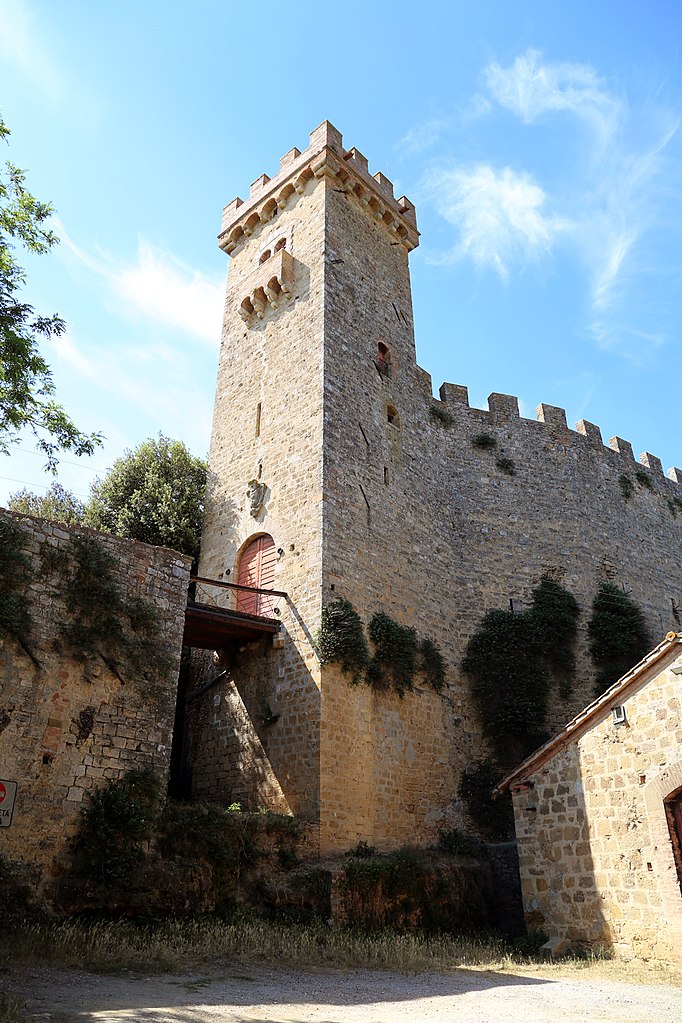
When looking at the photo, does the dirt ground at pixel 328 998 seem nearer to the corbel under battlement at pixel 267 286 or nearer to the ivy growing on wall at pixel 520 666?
the ivy growing on wall at pixel 520 666

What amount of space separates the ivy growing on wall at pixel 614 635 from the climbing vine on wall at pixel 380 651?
4.59 metres

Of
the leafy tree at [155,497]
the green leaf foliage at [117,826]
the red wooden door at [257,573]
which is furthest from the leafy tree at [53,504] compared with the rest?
the green leaf foliage at [117,826]

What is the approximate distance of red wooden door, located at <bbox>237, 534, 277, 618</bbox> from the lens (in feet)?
49.2

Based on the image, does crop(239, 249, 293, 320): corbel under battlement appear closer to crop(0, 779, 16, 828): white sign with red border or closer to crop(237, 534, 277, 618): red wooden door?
crop(237, 534, 277, 618): red wooden door

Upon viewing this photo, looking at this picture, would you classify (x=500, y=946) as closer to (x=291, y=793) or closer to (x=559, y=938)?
(x=559, y=938)

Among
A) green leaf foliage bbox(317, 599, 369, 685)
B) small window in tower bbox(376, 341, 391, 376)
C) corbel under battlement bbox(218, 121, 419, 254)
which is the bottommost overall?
green leaf foliage bbox(317, 599, 369, 685)

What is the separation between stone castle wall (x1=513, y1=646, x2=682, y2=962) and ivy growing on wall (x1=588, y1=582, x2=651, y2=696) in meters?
6.97

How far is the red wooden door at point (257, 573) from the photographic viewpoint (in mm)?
15008

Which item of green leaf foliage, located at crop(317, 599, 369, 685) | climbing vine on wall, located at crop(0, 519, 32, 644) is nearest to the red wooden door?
green leaf foliage, located at crop(317, 599, 369, 685)

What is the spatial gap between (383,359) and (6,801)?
13.7 metres

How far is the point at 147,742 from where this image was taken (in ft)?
34.6

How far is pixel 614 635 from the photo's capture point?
18.3m

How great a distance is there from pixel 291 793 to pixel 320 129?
1782 cm

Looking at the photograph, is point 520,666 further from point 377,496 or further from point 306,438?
point 306,438
